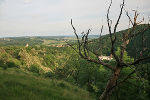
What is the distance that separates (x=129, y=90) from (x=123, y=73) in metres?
2.26

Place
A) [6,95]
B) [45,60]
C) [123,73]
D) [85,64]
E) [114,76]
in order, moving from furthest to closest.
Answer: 1. [45,60]
2. [85,64]
3. [123,73]
4. [6,95]
5. [114,76]

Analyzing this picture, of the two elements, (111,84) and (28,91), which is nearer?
(111,84)

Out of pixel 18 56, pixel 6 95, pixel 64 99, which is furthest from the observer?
pixel 18 56

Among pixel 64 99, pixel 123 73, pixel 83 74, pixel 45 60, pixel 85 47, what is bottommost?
pixel 45 60

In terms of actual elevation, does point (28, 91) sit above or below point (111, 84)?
below

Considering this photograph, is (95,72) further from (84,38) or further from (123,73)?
(84,38)

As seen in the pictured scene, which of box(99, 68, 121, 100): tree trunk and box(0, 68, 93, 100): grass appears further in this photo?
box(0, 68, 93, 100): grass

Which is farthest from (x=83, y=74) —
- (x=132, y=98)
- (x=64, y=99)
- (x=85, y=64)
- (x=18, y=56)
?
(x=18, y=56)

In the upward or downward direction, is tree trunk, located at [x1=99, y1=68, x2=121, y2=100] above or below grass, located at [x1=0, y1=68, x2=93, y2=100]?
above

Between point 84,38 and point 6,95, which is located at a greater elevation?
point 84,38

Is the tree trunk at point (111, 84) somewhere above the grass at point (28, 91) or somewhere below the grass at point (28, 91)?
above

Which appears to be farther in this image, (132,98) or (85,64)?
(85,64)

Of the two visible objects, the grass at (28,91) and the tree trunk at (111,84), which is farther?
the grass at (28,91)

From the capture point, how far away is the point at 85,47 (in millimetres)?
2701
